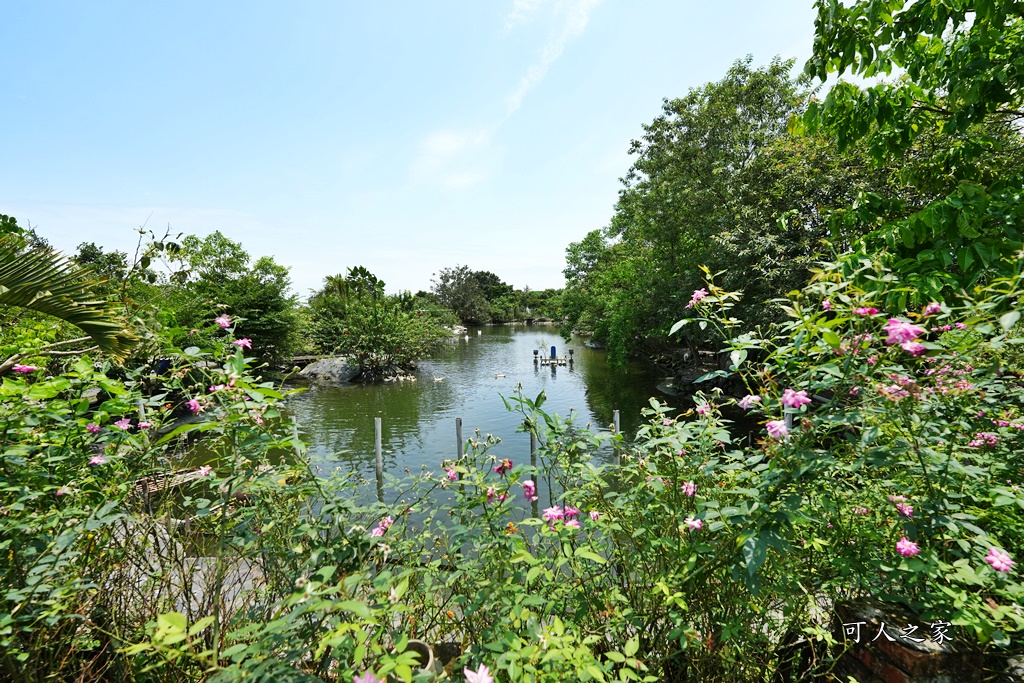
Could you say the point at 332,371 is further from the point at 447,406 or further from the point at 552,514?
the point at 552,514

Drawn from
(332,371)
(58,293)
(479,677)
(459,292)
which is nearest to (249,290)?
(332,371)

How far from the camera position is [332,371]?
69.2ft

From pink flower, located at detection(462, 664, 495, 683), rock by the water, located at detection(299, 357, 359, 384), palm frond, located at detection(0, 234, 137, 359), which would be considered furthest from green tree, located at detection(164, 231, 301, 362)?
pink flower, located at detection(462, 664, 495, 683)

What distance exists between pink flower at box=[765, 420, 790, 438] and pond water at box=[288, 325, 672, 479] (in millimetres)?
5861

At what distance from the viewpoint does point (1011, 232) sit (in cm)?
182

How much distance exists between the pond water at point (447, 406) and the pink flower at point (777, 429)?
586 centimetres

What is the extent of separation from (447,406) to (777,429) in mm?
15094

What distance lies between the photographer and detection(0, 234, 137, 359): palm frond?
2314 millimetres

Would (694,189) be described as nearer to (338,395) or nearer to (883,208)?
(883,208)

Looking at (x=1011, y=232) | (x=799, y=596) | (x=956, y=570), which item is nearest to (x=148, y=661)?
(x=799, y=596)

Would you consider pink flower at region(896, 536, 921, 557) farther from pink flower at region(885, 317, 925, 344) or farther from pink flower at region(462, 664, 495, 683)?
pink flower at region(462, 664, 495, 683)

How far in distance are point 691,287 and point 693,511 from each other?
40.2ft

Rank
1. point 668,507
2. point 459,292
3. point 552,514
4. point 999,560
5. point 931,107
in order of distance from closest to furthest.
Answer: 1. point 999,560
2. point 668,507
3. point 552,514
4. point 931,107
5. point 459,292

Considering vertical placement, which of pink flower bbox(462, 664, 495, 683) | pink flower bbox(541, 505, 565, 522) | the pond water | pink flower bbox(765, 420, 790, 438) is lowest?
the pond water
